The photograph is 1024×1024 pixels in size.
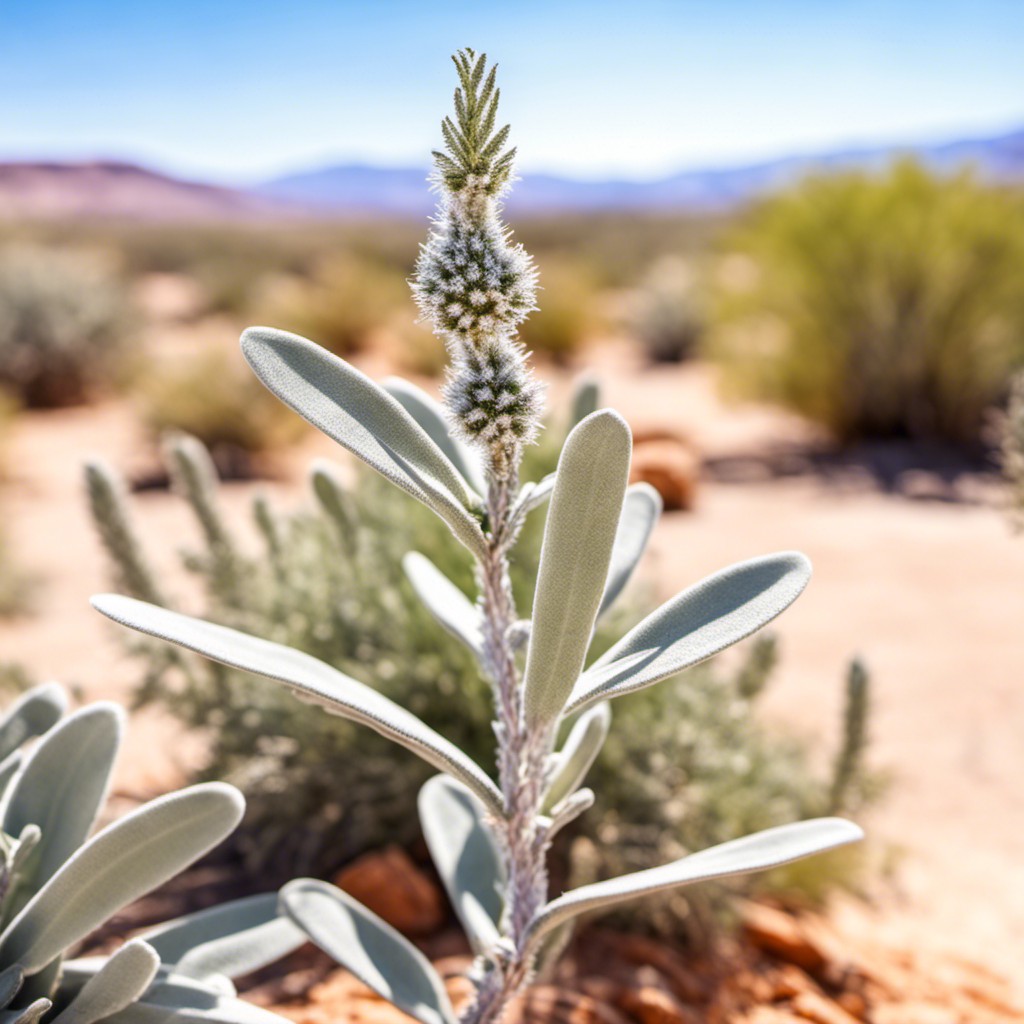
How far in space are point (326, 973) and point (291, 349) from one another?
4.34ft

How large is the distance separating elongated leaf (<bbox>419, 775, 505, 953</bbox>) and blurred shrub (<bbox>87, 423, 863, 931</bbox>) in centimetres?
51

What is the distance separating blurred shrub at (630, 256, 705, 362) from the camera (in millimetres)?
13727

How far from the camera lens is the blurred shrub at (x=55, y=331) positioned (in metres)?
10.3

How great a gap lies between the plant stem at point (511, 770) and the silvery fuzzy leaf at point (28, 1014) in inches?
19.7

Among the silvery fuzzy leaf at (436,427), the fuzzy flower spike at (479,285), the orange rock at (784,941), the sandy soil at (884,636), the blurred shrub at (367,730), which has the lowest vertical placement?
the sandy soil at (884,636)

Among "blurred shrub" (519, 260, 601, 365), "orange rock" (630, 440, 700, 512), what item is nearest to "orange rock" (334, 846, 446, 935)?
"orange rock" (630, 440, 700, 512)

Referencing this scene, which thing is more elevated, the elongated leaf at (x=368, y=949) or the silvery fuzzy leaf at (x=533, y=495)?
the silvery fuzzy leaf at (x=533, y=495)

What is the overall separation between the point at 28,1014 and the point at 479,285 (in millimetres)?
958

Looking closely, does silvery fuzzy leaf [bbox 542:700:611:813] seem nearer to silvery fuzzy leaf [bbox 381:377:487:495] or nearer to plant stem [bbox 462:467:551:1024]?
plant stem [bbox 462:467:551:1024]

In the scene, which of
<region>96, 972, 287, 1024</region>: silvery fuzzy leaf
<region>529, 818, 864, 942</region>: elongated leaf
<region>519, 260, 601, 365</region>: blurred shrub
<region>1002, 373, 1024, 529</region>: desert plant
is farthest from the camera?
<region>519, 260, 601, 365</region>: blurred shrub

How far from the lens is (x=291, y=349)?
3.34 ft

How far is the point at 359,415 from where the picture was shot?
1027mm

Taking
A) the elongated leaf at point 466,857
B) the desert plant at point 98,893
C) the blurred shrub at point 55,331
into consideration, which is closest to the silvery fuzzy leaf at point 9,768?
the desert plant at point 98,893

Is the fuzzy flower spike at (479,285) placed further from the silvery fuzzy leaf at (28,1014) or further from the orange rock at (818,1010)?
the orange rock at (818,1010)
